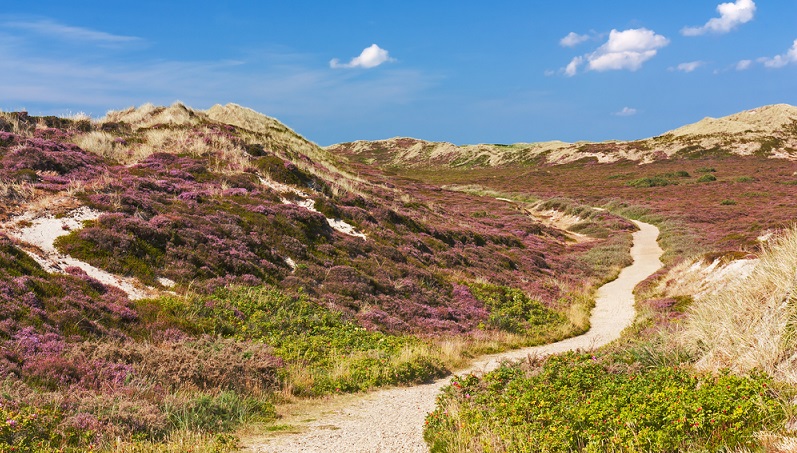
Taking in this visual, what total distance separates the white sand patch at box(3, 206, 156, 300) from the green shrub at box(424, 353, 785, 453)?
33.1 feet

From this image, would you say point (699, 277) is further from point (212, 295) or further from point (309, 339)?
point (212, 295)

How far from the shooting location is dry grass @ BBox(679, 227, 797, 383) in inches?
294

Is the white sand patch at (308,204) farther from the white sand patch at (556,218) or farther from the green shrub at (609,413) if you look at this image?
the white sand patch at (556,218)

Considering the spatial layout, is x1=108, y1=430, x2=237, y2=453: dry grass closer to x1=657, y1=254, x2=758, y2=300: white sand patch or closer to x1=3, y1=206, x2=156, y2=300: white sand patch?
x1=3, y1=206, x2=156, y2=300: white sand patch

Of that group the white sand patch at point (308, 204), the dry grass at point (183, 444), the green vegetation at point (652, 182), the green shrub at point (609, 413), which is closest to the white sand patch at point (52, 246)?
the dry grass at point (183, 444)

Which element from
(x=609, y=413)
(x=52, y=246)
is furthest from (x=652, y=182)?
(x=52, y=246)

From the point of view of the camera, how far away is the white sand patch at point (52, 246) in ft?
44.5

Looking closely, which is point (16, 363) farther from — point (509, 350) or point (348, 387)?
point (509, 350)

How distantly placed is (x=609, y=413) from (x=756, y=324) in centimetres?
366

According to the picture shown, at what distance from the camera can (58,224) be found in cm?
1559

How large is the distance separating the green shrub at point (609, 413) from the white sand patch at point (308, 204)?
1751cm

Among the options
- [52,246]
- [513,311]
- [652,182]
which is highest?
[652,182]

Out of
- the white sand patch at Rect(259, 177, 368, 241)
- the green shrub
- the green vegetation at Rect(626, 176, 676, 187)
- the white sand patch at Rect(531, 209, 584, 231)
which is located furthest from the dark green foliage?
the green vegetation at Rect(626, 176, 676, 187)

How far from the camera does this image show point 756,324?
8.34 m
